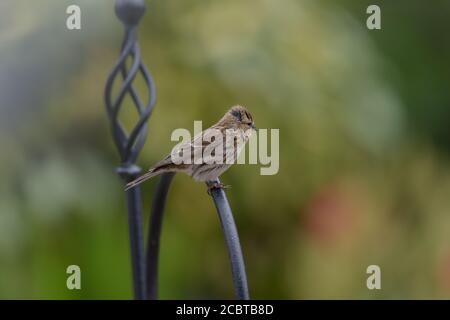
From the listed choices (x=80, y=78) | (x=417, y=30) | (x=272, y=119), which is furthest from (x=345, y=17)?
(x=80, y=78)

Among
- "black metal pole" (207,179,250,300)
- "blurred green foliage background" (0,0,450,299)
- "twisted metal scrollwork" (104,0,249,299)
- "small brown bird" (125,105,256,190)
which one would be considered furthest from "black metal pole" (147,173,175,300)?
"blurred green foliage background" (0,0,450,299)

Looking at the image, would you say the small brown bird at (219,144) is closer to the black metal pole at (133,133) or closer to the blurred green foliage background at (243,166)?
the black metal pole at (133,133)

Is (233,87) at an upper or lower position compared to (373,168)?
upper

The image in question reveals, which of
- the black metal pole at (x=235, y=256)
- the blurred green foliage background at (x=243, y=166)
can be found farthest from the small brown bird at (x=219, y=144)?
the blurred green foliage background at (x=243, y=166)

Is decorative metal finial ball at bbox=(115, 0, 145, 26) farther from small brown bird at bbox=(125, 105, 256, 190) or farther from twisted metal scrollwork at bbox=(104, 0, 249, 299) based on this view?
small brown bird at bbox=(125, 105, 256, 190)

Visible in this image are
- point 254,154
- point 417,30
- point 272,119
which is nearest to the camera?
point 254,154

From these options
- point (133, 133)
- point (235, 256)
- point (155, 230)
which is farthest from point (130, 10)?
point (235, 256)
